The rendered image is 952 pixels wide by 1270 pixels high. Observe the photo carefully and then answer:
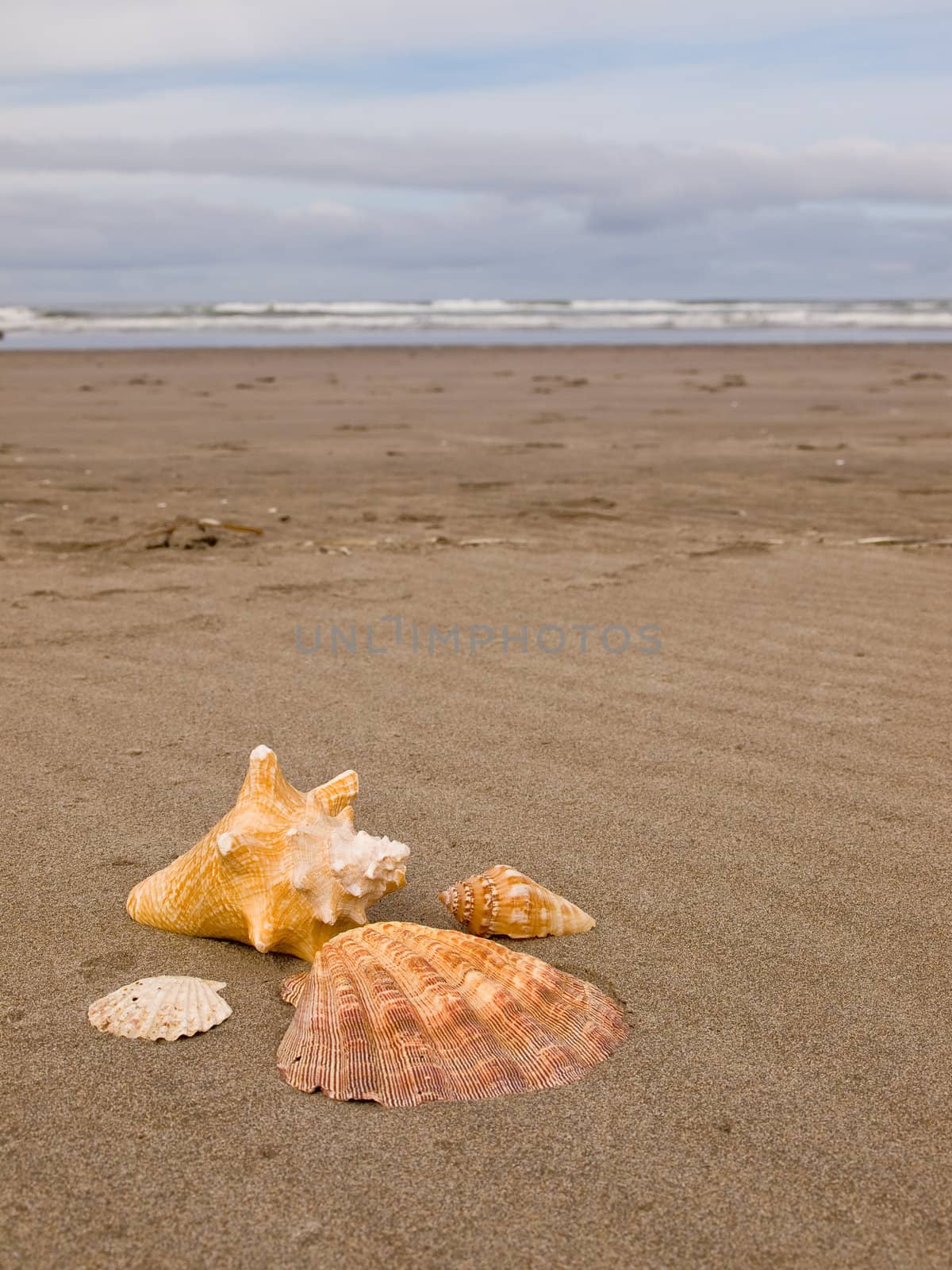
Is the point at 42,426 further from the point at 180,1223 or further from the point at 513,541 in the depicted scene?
the point at 180,1223

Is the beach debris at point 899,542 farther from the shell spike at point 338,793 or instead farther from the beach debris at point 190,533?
the shell spike at point 338,793

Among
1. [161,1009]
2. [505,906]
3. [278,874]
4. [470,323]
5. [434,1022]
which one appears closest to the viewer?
[434,1022]

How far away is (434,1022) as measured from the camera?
1.98m

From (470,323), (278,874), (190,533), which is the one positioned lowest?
(278,874)

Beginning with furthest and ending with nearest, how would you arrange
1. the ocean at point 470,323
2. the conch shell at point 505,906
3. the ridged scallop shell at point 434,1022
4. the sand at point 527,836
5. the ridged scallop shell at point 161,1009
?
1. the ocean at point 470,323
2. the conch shell at point 505,906
3. the ridged scallop shell at point 161,1009
4. the ridged scallop shell at point 434,1022
5. the sand at point 527,836

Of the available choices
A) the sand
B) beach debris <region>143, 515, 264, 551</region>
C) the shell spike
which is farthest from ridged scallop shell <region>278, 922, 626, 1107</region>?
beach debris <region>143, 515, 264, 551</region>

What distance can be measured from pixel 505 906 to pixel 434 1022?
41cm

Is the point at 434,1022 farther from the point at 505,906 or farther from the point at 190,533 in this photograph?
the point at 190,533

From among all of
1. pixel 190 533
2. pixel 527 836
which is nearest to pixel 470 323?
pixel 190 533

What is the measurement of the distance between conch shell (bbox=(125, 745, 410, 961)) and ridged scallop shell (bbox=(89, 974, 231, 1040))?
0.14m

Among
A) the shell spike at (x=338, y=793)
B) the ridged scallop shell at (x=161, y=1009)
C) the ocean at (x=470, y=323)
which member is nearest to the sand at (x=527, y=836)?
the ridged scallop shell at (x=161, y=1009)

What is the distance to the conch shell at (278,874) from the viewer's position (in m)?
2.21

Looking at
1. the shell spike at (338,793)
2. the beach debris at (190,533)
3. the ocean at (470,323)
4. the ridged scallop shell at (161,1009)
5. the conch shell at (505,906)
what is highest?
the ocean at (470,323)

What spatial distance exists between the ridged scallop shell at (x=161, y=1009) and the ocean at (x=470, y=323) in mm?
23961
